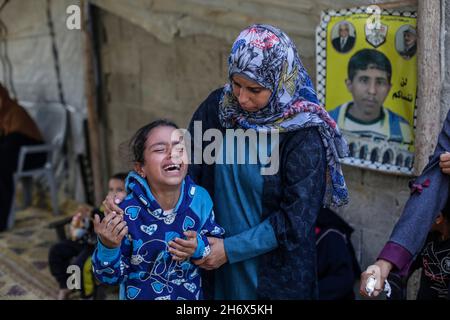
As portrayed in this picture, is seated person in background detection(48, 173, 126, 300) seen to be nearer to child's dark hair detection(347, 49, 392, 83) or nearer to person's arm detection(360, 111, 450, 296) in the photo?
child's dark hair detection(347, 49, 392, 83)

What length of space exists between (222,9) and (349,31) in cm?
77

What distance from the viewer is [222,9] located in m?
3.43

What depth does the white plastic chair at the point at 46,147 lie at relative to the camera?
219 inches

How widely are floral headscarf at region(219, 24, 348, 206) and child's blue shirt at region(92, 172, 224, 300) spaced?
339 mm

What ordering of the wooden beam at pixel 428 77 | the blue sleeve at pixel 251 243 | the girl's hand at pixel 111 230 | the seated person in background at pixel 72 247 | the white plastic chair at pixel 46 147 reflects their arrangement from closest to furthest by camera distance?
1. the girl's hand at pixel 111 230
2. the blue sleeve at pixel 251 243
3. the wooden beam at pixel 428 77
4. the seated person in background at pixel 72 247
5. the white plastic chair at pixel 46 147

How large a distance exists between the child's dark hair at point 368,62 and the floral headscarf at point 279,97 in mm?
975

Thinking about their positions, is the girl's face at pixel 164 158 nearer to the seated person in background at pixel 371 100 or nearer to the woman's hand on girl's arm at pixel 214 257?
the woman's hand on girl's arm at pixel 214 257

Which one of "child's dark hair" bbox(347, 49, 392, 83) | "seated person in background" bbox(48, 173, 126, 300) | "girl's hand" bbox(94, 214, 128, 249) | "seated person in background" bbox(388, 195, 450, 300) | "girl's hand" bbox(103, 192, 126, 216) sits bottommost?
"seated person in background" bbox(48, 173, 126, 300)

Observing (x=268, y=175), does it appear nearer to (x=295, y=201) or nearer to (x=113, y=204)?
(x=295, y=201)

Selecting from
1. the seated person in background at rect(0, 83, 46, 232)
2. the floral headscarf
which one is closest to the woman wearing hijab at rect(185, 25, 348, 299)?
the floral headscarf

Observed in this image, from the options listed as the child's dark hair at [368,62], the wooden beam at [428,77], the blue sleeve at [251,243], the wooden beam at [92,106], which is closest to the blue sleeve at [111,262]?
the blue sleeve at [251,243]

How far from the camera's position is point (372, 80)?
3.13 meters

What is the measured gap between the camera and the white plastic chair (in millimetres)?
5553

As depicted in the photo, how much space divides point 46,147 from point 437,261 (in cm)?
431
